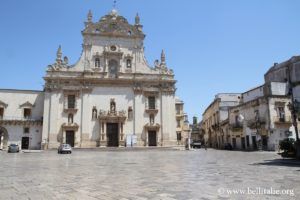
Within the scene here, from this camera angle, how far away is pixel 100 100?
134 feet

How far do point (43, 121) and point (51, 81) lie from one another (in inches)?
229

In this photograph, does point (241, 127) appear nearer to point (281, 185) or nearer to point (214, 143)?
point (214, 143)

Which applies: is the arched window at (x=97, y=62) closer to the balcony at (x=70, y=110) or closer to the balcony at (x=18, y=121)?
the balcony at (x=70, y=110)

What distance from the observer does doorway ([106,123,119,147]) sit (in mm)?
40344

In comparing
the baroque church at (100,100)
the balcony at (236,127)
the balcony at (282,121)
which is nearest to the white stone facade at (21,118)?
the baroque church at (100,100)

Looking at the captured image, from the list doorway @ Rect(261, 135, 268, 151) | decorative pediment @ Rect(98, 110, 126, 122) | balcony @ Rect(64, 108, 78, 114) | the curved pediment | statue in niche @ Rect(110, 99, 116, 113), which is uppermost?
the curved pediment

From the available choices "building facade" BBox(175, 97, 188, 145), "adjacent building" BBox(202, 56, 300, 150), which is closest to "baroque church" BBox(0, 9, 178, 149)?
"adjacent building" BBox(202, 56, 300, 150)

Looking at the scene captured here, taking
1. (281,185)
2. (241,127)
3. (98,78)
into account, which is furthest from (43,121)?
(281,185)

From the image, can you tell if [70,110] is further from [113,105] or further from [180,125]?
[180,125]

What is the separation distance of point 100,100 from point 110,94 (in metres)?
1.73

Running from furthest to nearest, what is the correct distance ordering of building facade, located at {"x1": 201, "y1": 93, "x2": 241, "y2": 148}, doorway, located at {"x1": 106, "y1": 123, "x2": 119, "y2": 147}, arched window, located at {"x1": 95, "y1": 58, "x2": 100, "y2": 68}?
building facade, located at {"x1": 201, "y1": 93, "x2": 241, "y2": 148} → arched window, located at {"x1": 95, "y1": 58, "x2": 100, "y2": 68} → doorway, located at {"x1": 106, "y1": 123, "x2": 119, "y2": 147}

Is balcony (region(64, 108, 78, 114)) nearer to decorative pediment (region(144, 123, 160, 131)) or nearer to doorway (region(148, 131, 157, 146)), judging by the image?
decorative pediment (region(144, 123, 160, 131))

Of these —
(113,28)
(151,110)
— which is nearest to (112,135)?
(151,110)

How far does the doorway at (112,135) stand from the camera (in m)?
40.3
